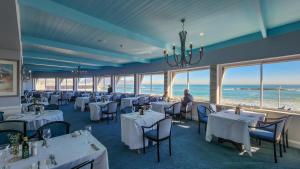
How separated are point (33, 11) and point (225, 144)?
18.1 ft

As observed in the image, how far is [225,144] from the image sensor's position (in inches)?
148

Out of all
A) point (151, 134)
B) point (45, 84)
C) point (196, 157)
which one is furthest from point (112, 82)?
point (45, 84)

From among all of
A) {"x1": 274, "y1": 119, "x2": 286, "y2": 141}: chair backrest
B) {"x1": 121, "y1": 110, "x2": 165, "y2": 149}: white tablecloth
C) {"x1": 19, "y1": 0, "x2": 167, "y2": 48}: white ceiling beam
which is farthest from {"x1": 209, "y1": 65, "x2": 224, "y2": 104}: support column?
{"x1": 121, "y1": 110, "x2": 165, "y2": 149}: white tablecloth

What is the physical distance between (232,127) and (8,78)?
648 centimetres

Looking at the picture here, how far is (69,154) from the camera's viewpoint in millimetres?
1617

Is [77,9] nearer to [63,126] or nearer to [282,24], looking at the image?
[63,126]

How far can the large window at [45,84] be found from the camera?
1717 centimetres

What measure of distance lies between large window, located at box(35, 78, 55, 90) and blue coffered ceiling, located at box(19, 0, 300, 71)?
14336mm

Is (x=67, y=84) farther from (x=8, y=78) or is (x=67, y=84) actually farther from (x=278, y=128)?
(x=278, y=128)

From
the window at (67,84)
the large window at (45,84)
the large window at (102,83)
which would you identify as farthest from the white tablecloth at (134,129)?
the large window at (45,84)

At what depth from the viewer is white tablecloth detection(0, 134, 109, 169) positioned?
1451 mm

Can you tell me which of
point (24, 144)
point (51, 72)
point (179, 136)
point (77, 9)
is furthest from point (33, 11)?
point (51, 72)

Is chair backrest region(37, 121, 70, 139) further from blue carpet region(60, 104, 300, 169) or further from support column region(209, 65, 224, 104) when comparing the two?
support column region(209, 65, 224, 104)

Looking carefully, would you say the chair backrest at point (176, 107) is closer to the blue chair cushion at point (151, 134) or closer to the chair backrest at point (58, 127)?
the blue chair cushion at point (151, 134)
